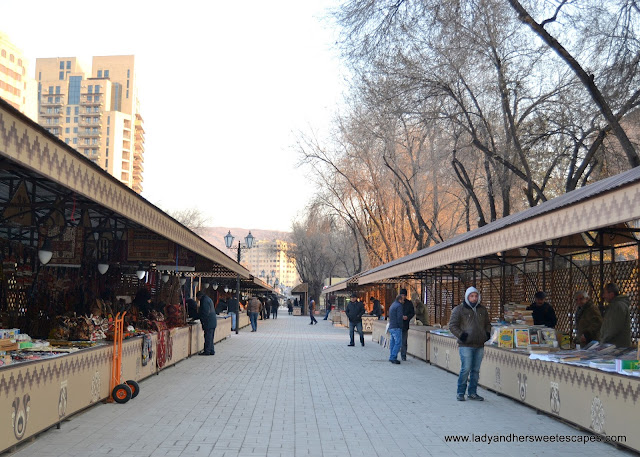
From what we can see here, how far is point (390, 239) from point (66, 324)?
3158 cm

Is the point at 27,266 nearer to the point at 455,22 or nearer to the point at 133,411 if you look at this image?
the point at 133,411

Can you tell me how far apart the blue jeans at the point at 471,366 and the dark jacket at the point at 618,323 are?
1991 mm

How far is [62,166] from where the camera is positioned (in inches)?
247

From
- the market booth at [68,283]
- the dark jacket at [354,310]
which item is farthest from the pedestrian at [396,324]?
the dark jacket at [354,310]

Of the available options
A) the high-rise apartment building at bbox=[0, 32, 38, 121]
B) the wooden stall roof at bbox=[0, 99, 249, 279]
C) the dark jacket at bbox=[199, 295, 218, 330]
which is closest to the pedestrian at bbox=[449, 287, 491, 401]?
the wooden stall roof at bbox=[0, 99, 249, 279]

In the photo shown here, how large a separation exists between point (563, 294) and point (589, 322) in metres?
2.35

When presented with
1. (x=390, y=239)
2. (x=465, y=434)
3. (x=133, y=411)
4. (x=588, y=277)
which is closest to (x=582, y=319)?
(x=588, y=277)

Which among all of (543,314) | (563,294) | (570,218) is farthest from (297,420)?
(563,294)

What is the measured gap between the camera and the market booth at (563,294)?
695 cm

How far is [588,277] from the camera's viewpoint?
11883mm

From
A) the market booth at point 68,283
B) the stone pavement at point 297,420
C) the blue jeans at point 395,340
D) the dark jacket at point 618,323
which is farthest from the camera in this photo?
the blue jeans at point 395,340

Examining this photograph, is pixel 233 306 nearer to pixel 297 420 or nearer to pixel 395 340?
pixel 395 340

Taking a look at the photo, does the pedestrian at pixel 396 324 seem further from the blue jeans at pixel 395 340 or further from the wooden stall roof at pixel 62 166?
the wooden stall roof at pixel 62 166

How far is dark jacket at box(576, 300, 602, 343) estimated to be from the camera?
35.1ft
